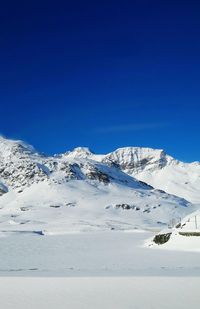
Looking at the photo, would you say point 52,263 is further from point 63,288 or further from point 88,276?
point 63,288

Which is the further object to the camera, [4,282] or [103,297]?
[4,282]

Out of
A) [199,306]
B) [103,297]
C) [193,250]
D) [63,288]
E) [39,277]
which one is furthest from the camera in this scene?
[193,250]

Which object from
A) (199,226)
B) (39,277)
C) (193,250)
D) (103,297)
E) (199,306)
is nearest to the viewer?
(199,306)

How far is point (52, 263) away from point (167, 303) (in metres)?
18.3

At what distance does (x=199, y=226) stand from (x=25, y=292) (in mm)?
41313

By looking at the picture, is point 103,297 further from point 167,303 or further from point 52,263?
point 52,263

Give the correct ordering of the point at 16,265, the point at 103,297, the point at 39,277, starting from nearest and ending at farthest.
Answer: the point at 103,297 → the point at 39,277 → the point at 16,265

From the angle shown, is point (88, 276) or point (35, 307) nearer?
point (35, 307)

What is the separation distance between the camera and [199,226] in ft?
193

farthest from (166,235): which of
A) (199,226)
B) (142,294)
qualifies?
(142,294)

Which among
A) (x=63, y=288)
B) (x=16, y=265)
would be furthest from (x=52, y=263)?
(x=63, y=288)

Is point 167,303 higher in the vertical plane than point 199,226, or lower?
lower

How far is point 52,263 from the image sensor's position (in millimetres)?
35562

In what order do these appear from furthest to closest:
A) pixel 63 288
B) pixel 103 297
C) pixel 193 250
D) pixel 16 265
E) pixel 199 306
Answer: pixel 193 250 < pixel 16 265 < pixel 63 288 < pixel 103 297 < pixel 199 306
